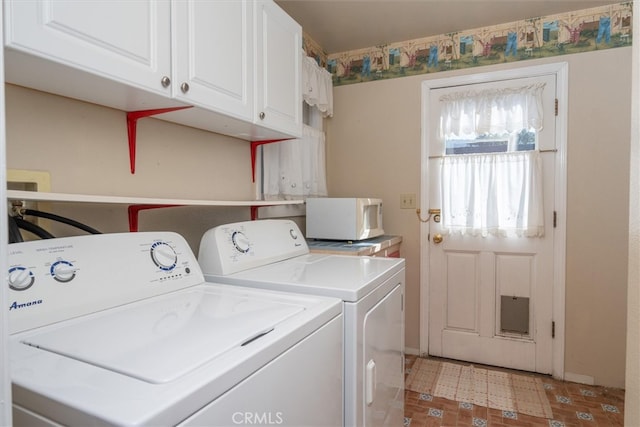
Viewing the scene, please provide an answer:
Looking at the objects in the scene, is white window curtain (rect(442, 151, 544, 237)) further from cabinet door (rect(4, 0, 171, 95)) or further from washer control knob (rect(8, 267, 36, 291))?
washer control knob (rect(8, 267, 36, 291))

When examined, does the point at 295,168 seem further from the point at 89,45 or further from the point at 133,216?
the point at 89,45

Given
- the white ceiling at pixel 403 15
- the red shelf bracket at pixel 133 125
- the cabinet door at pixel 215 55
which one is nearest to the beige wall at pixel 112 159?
the red shelf bracket at pixel 133 125

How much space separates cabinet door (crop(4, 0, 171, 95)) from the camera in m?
0.78

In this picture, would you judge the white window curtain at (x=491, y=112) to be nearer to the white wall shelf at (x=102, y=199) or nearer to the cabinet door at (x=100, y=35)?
the white wall shelf at (x=102, y=199)

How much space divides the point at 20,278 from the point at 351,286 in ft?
2.83

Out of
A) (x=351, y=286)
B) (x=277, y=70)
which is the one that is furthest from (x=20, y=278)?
(x=277, y=70)

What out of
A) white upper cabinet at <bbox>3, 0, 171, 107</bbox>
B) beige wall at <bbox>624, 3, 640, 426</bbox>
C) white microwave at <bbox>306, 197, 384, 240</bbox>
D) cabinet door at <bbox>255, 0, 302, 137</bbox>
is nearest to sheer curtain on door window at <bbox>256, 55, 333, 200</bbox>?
white microwave at <bbox>306, 197, 384, 240</bbox>

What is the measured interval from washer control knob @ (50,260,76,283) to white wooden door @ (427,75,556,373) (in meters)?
2.39

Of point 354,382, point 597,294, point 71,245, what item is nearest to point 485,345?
point 597,294

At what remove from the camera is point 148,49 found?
106 cm

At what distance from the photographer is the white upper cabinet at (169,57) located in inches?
32.9

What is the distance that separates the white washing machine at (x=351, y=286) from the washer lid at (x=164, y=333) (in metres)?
0.22

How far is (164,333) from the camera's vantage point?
79 cm

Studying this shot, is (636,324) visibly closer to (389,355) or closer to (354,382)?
(354,382)
